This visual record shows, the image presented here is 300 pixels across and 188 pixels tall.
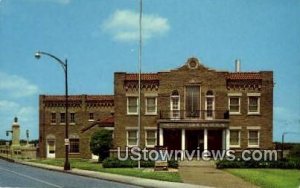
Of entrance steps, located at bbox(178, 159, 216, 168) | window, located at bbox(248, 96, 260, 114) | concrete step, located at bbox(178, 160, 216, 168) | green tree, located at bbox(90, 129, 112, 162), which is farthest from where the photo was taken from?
green tree, located at bbox(90, 129, 112, 162)

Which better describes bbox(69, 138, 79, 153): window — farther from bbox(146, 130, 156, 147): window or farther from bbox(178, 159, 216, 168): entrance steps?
bbox(178, 159, 216, 168): entrance steps

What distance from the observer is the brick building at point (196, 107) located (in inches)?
1895

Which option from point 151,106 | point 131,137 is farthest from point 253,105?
point 131,137

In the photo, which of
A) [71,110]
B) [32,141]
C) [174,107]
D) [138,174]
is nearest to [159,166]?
[138,174]

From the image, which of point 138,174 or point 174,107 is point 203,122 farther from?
point 138,174

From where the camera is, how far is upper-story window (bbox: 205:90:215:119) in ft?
158

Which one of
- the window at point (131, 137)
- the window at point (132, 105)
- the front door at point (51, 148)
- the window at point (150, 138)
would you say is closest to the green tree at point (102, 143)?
the window at point (131, 137)

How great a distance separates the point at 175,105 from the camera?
48969 mm

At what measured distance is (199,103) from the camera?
48.5 meters

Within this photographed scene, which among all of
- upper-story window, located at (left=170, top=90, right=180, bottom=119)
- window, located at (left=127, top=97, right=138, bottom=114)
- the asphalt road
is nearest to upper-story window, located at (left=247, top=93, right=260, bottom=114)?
upper-story window, located at (left=170, top=90, right=180, bottom=119)

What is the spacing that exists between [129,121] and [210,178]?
800 inches

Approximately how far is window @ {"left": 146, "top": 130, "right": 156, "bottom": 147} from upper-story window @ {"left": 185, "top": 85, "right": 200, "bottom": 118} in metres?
3.33

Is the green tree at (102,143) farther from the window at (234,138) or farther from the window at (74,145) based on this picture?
the window at (74,145)

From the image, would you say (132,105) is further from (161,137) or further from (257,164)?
(257,164)
